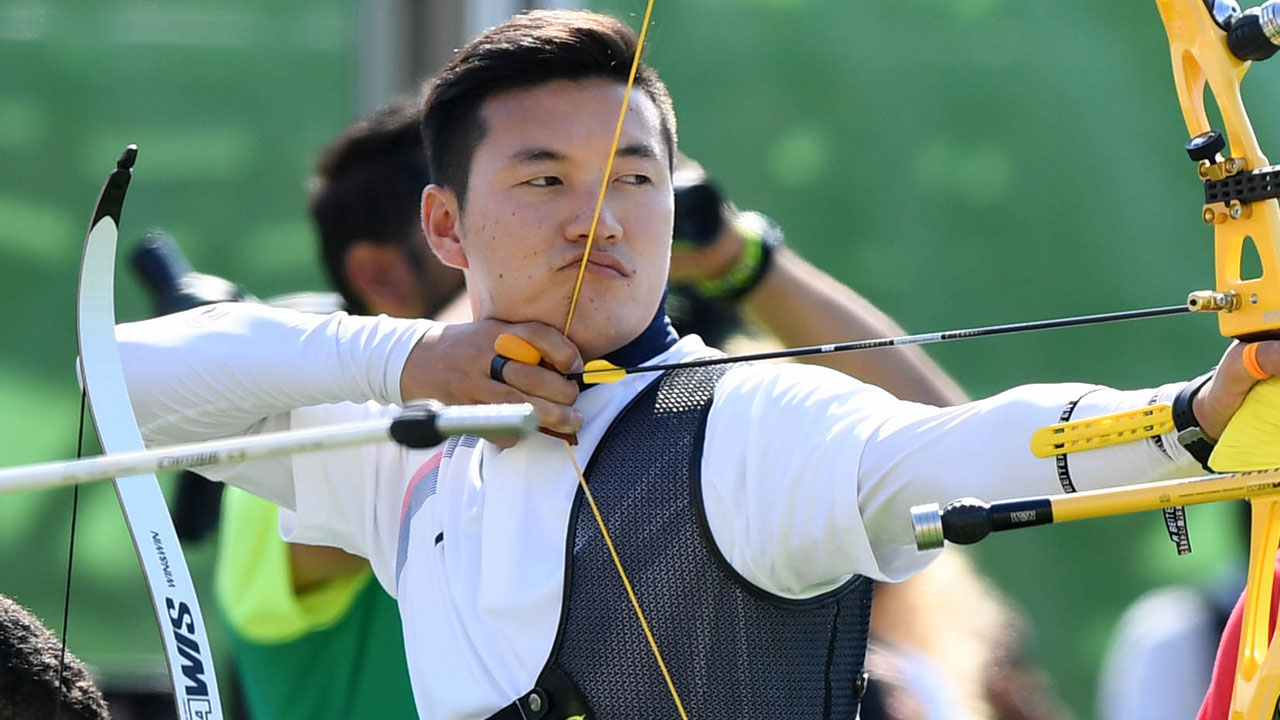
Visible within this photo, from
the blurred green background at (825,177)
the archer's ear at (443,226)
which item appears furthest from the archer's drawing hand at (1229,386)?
the blurred green background at (825,177)

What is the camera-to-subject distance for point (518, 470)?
5.79 feet

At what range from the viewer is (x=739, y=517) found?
5.16 feet

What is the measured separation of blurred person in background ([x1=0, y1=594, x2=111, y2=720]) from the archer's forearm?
1.01m

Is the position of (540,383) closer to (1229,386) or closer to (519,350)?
(519,350)

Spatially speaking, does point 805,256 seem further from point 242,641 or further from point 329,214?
point 242,641

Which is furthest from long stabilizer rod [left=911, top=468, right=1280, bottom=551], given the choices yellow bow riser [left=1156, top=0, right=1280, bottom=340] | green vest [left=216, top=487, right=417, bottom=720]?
green vest [left=216, top=487, right=417, bottom=720]

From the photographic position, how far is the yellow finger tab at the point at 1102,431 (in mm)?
1363

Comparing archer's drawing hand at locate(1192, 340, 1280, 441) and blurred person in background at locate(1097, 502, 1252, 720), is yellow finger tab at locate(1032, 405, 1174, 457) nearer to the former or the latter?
archer's drawing hand at locate(1192, 340, 1280, 441)

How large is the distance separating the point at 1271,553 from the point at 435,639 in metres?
0.79

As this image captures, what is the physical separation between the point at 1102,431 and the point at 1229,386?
0.12m

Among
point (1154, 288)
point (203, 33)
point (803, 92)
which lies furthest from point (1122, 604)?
point (203, 33)

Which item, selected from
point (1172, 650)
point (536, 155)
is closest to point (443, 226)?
point (536, 155)

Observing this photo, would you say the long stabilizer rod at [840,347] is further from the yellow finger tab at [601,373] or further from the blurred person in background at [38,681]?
the blurred person in background at [38,681]

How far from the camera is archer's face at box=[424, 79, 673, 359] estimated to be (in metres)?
1.77
